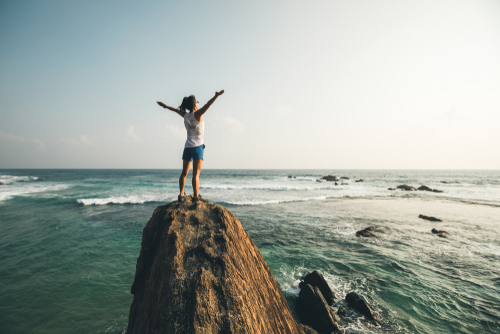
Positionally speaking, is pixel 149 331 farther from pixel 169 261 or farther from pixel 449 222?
pixel 449 222

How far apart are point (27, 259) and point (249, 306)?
1024 centimetres

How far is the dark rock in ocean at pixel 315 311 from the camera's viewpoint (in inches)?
186

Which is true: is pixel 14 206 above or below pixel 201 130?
below

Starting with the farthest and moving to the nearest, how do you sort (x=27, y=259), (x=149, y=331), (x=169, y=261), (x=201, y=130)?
(x=27, y=259) < (x=201, y=130) < (x=169, y=261) < (x=149, y=331)

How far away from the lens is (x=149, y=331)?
230 cm

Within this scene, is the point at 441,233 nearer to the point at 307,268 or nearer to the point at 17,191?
the point at 307,268

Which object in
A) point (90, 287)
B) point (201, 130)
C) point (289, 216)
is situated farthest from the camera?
point (289, 216)

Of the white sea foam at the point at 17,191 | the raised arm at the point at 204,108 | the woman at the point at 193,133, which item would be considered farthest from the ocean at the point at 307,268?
the white sea foam at the point at 17,191

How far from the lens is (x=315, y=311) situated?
4.96 meters

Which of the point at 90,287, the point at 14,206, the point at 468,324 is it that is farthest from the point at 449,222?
the point at 14,206

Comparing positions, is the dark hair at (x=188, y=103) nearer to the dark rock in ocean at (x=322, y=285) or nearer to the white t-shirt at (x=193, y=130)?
the white t-shirt at (x=193, y=130)

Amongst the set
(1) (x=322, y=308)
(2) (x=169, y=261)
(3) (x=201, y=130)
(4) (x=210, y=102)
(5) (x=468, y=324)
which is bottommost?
(5) (x=468, y=324)

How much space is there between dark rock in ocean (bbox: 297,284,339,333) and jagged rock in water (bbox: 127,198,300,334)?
2.00 m

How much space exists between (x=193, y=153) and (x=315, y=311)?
462 cm
